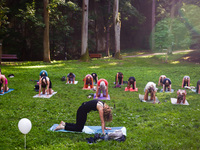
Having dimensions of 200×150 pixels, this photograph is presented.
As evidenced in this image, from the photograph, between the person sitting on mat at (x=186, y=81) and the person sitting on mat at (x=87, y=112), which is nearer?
the person sitting on mat at (x=87, y=112)

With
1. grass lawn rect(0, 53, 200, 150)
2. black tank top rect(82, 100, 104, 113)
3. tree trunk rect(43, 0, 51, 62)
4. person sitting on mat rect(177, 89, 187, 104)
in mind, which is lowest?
grass lawn rect(0, 53, 200, 150)

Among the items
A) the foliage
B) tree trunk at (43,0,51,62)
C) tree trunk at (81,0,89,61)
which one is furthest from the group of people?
the foliage

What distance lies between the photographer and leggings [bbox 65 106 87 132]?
8289 mm

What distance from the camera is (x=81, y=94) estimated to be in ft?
48.9

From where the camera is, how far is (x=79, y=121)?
8.38 m

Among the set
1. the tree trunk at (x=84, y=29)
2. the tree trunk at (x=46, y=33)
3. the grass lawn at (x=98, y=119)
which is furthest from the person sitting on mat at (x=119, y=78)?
the tree trunk at (x=46, y=33)

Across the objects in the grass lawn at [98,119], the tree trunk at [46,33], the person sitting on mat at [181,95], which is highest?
the tree trunk at [46,33]

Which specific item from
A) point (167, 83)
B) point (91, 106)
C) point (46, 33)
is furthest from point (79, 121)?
point (46, 33)

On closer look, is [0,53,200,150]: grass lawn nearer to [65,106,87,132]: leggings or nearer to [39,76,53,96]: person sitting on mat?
[65,106,87,132]: leggings

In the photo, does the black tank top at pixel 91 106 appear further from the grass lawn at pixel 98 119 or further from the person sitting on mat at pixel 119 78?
the person sitting on mat at pixel 119 78

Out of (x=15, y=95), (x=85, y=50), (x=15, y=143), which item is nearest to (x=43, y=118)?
(x=15, y=143)

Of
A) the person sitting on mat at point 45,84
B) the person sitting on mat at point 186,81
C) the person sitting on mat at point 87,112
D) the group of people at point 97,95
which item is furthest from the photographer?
the person sitting on mat at point 186,81

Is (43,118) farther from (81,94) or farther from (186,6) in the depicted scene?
(186,6)

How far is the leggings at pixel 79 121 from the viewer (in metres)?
8.29
